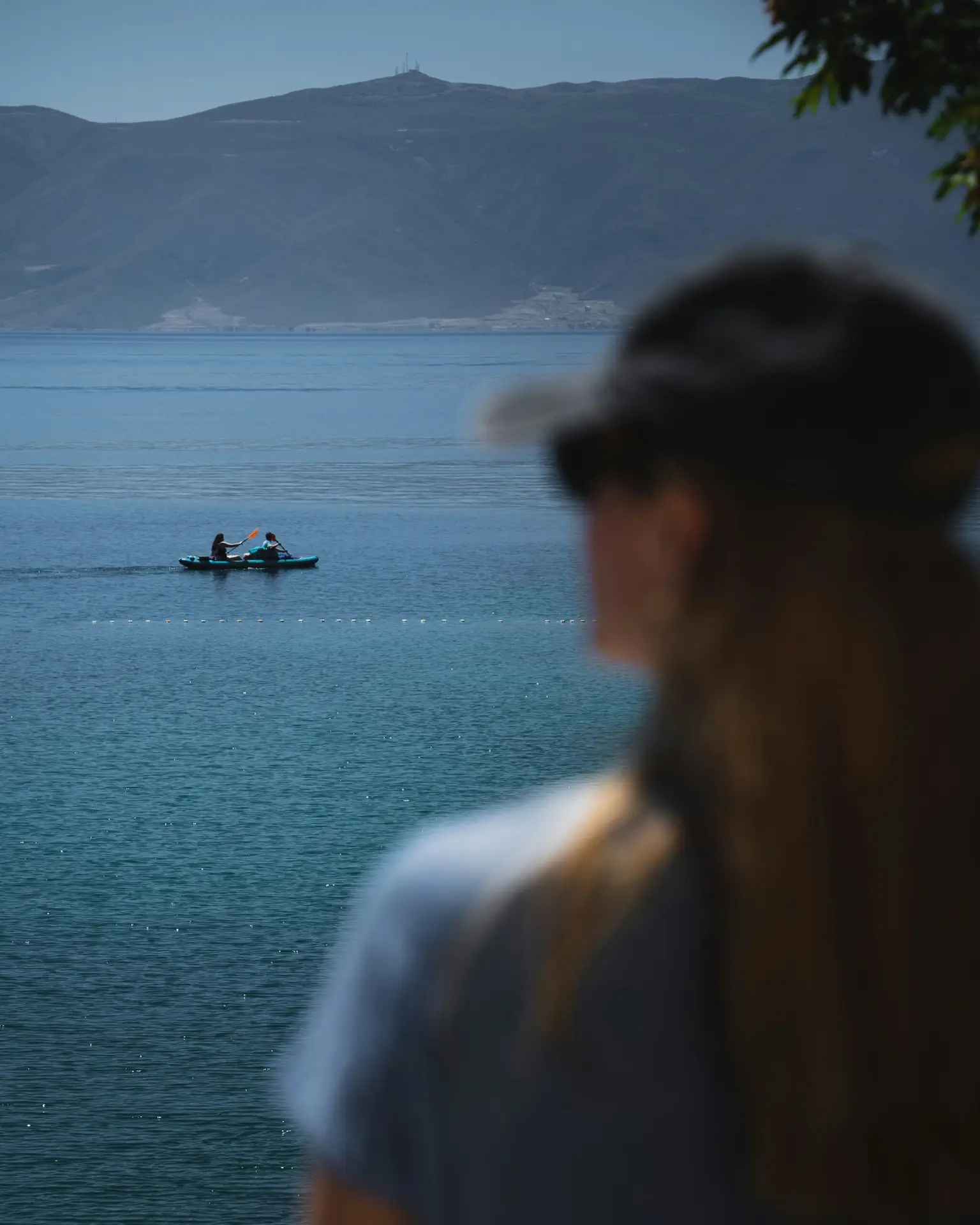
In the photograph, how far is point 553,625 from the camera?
60.9 metres

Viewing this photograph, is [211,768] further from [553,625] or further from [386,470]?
[386,470]

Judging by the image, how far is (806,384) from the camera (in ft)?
5.09

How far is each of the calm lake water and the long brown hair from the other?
11.8 inches

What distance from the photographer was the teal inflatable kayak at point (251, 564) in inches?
2667

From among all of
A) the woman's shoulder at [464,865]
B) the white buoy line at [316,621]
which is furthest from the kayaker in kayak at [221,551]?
the woman's shoulder at [464,865]

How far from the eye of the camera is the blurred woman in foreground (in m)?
1.54

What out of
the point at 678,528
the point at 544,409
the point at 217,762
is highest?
the point at 544,409

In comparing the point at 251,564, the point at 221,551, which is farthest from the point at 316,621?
the point at 251,564

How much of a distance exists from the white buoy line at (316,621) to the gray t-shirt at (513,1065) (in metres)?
59.0

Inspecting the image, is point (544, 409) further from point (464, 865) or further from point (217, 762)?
Result: point (217, 762)

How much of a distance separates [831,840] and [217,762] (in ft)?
143

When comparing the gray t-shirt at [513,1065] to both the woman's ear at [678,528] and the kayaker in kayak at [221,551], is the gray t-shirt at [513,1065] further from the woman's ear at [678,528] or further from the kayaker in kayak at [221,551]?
the kayaker in kayak at [221,551]

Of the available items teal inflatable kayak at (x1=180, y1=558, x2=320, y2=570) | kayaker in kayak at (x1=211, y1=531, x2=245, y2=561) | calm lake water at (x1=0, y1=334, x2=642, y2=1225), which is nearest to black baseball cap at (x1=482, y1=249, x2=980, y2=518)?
calm lake water at (x1=0, y1=334, x2=642, y2=1225)

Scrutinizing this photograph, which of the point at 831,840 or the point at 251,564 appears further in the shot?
the point at 251,564
